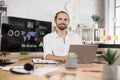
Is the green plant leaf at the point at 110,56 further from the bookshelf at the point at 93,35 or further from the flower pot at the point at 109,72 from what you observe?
the bookshelf at the point at 93,35

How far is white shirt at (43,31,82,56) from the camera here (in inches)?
113

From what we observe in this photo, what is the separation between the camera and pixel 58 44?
9.76 feet

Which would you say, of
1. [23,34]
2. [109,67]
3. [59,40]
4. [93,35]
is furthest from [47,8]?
[109,67]

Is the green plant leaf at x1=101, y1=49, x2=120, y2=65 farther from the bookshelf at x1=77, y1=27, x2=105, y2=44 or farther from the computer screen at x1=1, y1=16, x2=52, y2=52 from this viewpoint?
the bookshelf at x1=77, y1=27, x2=105, y2=44

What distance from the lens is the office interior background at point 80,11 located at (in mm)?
4703

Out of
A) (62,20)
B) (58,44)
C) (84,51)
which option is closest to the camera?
(84,51)

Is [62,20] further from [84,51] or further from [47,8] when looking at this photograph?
[47,8]

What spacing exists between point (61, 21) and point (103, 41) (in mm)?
2350

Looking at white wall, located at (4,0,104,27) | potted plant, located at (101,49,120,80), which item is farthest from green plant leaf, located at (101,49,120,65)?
white wall, located at (4,0,104,27)

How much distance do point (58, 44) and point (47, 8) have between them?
2.13 meters

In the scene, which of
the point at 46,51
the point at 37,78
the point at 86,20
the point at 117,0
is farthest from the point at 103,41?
the point at 37,78

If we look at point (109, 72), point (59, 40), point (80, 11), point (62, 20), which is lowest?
point (109, 72)

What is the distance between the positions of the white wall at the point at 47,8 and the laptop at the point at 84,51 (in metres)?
2.81

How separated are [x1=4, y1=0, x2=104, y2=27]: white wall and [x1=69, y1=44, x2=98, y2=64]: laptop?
2.81 metres
